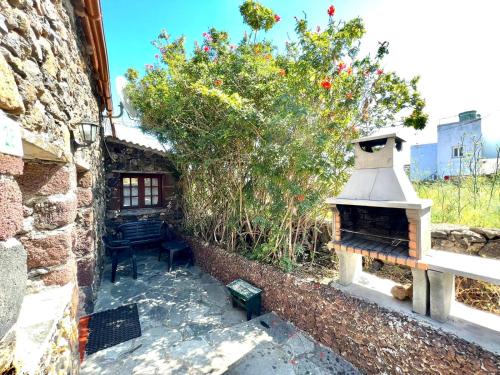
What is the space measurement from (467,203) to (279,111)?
14.3 ft

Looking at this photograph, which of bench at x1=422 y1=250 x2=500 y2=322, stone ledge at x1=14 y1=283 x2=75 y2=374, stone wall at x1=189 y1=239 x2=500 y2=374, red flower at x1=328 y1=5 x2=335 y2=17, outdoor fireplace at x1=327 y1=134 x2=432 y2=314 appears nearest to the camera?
stone ledge at x1=14 y1=283 x2=75 y2=374

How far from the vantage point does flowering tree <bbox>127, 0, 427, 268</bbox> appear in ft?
11.0

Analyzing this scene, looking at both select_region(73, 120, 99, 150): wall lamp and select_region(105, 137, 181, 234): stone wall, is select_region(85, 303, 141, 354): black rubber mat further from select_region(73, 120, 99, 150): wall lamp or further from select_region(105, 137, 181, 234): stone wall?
select_region(105, 137, 181, 234): stone wall

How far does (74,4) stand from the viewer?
263 cm

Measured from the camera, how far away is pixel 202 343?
299 centimetres

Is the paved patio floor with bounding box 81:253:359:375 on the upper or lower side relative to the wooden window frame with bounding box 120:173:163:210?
lower

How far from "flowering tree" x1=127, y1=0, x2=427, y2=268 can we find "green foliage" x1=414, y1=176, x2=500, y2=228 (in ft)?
6.75

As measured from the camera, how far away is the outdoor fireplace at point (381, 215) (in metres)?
2.51

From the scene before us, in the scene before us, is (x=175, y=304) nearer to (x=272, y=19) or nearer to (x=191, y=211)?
(x=191, y=211)

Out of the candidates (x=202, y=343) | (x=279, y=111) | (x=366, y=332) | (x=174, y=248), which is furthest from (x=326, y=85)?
(x=174, y=248)

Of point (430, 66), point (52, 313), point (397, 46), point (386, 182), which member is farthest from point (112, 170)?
point (430, 66)

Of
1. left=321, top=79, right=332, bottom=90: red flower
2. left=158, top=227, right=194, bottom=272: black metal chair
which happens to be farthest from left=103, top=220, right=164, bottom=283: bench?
left=321, top=79, right=332, bottom=90: red flower

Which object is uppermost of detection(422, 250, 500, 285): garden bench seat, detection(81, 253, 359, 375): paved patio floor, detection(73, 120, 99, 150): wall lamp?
detection(73, 120, 99, 150): wall lamp

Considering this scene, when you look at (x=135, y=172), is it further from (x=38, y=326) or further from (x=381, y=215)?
(x=381, y=215)
